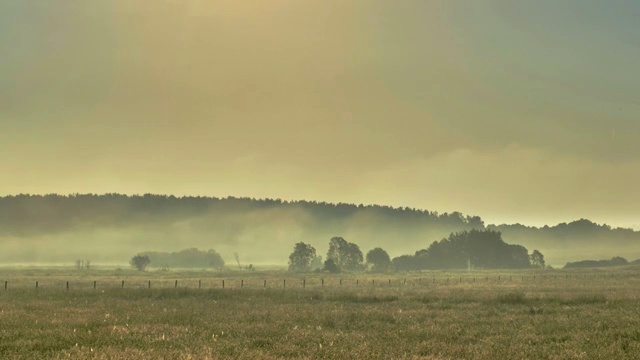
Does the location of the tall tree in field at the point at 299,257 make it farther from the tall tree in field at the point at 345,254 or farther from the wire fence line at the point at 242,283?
the wire fence line at the point at 242,283

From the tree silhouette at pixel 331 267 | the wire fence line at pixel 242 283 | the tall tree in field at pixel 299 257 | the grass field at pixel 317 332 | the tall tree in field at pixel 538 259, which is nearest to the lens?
the grass field at pixel 317 332

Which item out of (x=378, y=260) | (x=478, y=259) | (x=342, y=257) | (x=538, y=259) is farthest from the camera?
(x=478, y=259)

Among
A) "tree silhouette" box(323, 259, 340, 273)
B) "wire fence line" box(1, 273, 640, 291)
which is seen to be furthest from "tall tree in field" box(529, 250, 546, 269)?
"wire fence line" box(1, 273, 640, 291)

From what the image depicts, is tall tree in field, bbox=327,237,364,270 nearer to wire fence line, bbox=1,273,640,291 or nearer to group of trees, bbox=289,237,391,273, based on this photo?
group of trees, bbox=289,237,391,273

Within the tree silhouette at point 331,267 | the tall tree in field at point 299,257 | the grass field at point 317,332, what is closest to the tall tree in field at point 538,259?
the tree silhouette at point 331,267

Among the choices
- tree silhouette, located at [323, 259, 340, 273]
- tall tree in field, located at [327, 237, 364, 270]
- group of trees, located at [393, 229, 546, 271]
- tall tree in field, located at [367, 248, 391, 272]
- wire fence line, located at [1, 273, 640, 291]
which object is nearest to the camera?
wire fence line, located at [1, 273, 640, 291]

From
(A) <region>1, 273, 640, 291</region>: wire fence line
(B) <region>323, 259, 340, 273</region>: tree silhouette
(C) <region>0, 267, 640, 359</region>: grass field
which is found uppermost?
(C) <region>0, 267, 640, 359</region>: grass field

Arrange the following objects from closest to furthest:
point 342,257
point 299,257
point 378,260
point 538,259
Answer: point 299,257, point 342,257, point 378,260, point 538,259

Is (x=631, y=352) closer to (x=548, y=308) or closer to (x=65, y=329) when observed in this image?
(x=548, y=308)

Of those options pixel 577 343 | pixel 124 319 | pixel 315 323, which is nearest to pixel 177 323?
pixel 124 319

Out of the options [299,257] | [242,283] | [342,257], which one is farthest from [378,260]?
[242,283]

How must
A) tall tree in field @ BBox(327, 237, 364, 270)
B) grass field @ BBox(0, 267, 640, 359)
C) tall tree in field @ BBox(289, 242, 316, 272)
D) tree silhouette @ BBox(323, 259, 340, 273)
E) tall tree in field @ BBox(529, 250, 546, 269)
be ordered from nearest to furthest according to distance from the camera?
grass field @ BBox(0, 267, 640, 359), tree silhouette @ BBox(323, 259, 340, 273), tall tree in field @ BBox(289, 242, 316, 272), tall tree in field @ BBox(327, 237, 364, 270), tall tree in field @ BBox(529, 250, 546, 269)

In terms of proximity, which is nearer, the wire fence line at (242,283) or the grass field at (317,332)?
the grass field at (317,332)

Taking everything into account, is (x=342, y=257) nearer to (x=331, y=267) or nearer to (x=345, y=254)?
(x=345, y=254)
